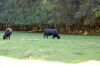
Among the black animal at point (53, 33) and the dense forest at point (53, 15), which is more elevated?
the dense forest at point (53, 15)

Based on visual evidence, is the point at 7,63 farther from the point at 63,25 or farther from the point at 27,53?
the point at 63,25

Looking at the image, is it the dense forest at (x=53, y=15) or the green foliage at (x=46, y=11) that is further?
the green foliage at (x=46, y=11)

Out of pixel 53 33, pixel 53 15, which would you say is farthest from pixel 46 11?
pixel 53 33

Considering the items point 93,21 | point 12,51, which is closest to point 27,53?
point 12,51

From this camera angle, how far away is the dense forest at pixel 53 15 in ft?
158

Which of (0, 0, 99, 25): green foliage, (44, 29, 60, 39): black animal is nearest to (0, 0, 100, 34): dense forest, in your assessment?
(0, 0, 99, 25): green foliage

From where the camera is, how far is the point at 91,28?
5316 centimetres

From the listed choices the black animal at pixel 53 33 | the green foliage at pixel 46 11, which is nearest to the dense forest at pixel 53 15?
the green foliage at pixel 46 11

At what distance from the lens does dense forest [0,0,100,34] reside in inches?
1899

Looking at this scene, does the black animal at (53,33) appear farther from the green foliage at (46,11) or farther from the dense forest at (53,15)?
the green foliage at (46,11)

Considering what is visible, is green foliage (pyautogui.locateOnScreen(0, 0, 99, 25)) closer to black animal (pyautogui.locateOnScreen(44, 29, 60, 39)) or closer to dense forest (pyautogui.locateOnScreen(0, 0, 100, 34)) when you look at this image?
dense forest (pyautogui.locateOnScreen(0, 0, 100, 34))

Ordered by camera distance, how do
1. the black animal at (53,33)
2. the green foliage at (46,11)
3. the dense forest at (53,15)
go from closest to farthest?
the black animal at (53,33) → the dense forest at (53,15) → the green foliage at (46,11)

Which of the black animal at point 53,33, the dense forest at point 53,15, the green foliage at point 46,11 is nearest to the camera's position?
the black animal at point 53,33

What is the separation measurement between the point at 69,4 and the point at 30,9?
853 cm
